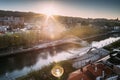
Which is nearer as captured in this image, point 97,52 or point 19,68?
point 19,68

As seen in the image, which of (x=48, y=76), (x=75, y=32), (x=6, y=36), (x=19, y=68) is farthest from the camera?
(x=75, y=32)

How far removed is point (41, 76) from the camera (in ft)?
22.4

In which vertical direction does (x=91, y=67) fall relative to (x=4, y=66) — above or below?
above

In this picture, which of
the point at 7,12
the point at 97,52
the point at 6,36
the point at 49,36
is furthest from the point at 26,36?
the point at 7,12

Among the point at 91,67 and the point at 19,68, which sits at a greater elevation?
the point at 91,67

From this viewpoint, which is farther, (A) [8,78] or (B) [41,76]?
(A) [8,78]

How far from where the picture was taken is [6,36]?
15.4 metres

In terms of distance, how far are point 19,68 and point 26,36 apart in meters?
7.21

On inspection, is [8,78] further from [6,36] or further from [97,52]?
[6,36]

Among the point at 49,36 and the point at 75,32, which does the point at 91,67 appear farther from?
the point at 75,32

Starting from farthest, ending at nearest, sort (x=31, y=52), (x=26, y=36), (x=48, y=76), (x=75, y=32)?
(x=75, y=32)
(x=26, y=36)
(x=31, y=52)
(x=48, y=76)

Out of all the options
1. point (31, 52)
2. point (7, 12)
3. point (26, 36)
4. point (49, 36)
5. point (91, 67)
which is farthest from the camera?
point (7, 12)

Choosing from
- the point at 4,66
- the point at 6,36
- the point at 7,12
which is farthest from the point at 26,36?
the point at 7,12

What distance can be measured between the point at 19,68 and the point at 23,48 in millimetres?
5003
